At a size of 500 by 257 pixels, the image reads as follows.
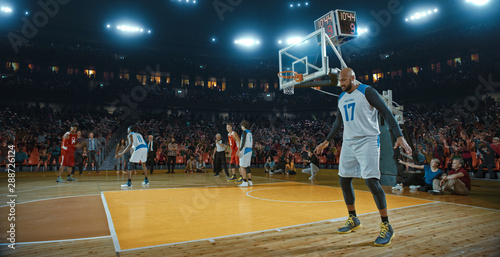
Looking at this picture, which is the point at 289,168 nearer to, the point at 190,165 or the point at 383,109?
the point at 190,165

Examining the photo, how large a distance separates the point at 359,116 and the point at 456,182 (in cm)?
506

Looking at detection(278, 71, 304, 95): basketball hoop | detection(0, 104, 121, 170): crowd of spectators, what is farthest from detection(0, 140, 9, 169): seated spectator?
detection(278, 71, 304, 95): basketball hoop

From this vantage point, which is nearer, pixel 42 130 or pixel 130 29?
pixel 42 130

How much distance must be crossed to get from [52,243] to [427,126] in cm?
2206

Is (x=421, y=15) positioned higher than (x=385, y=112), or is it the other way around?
(x=421, y=15)

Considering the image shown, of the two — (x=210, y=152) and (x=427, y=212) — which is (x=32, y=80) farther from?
(x=427, y=212)

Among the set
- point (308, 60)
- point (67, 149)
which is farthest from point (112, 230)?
point (308, 60)

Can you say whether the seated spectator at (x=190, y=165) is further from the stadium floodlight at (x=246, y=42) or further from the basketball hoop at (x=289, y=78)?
the stadium floodlight at (x=246, y=42)

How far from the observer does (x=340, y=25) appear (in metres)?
11.8

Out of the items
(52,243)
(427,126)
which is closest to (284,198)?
(52,243)

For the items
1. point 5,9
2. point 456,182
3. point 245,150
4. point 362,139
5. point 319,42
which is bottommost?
point 456,182

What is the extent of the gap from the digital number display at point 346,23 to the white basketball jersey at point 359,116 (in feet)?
29.9

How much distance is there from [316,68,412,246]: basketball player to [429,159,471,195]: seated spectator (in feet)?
14.7

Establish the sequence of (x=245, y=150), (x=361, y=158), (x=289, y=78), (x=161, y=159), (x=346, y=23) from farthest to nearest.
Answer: (x=161, y=159) < (x=289, y=78) < (x=346, y=23) < (x=245, y=150) < (x=361, y=158)
